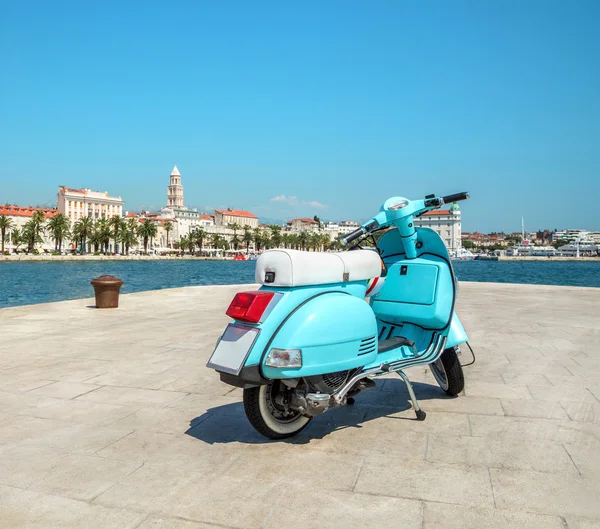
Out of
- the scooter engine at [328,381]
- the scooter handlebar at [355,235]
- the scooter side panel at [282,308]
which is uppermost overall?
the scooter handlebar at [355,235]

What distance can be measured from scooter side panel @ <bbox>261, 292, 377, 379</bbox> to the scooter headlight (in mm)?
24

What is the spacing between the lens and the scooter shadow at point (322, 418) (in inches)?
147

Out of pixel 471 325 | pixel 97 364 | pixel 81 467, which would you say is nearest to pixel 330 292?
pixel 81 467

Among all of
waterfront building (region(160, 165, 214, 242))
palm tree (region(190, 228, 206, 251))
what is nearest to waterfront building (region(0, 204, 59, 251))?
palm tree (region(190, 228, 206, 251))

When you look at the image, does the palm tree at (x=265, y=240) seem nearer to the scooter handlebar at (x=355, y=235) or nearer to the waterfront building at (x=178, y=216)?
the waterfront building at (x=178, y=216)

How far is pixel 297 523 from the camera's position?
8.19 feet

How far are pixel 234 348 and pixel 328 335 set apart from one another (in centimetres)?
57

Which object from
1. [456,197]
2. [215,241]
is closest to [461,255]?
[215,241]

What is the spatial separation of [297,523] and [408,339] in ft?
6.64

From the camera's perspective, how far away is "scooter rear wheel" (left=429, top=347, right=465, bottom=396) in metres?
4.66

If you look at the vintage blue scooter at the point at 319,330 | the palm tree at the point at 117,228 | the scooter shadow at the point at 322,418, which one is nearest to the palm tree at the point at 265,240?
the palm tree at the point at 117,228

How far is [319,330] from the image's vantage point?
320 centimetres

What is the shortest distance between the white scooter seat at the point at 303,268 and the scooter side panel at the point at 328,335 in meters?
0.13

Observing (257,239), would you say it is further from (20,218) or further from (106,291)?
(106,291)
